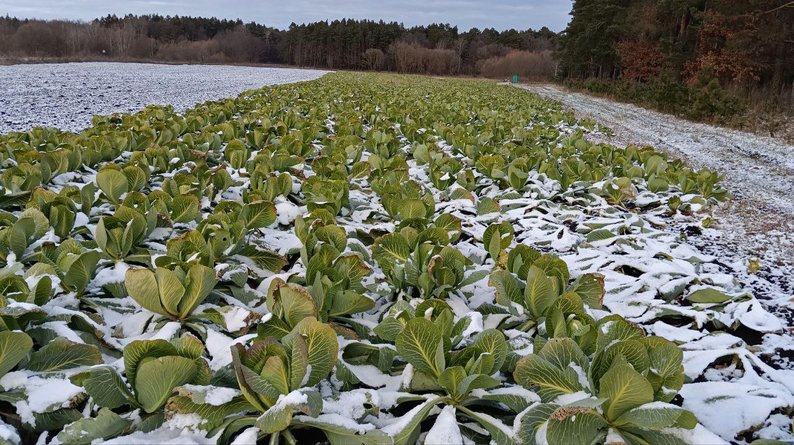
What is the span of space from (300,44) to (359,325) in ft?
284

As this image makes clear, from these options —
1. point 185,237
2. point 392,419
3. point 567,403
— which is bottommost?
point 392,419

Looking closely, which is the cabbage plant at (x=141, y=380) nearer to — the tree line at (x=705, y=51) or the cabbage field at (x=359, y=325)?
the cabbage field at (x=359, y=325)

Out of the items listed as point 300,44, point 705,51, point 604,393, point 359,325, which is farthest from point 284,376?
point 300,44

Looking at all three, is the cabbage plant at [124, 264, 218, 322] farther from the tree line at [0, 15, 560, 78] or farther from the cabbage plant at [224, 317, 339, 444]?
the tree line at [0, 15, 560, 78]

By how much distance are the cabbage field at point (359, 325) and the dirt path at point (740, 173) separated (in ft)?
1.25

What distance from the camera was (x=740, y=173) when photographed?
7340 mm

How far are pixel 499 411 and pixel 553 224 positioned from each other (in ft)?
7.43

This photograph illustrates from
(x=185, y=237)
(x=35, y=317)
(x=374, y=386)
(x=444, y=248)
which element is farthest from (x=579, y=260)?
(x=35, y=317)

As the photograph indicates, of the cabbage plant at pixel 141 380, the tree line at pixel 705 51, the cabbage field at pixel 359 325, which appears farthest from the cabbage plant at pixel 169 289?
the tree line at pixel 705 51

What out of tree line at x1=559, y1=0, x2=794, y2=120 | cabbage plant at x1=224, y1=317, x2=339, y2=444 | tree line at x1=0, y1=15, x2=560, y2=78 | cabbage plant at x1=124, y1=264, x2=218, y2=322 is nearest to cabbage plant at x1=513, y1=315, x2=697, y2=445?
cabbage plant at x1=224, y1=317, x2=339, y2=444

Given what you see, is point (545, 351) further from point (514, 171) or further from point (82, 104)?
point (82, 104)

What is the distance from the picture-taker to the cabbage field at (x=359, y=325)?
4.75 feet

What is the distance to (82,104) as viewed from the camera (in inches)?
468

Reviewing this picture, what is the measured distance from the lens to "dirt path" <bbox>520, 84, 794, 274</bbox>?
3.65 m
